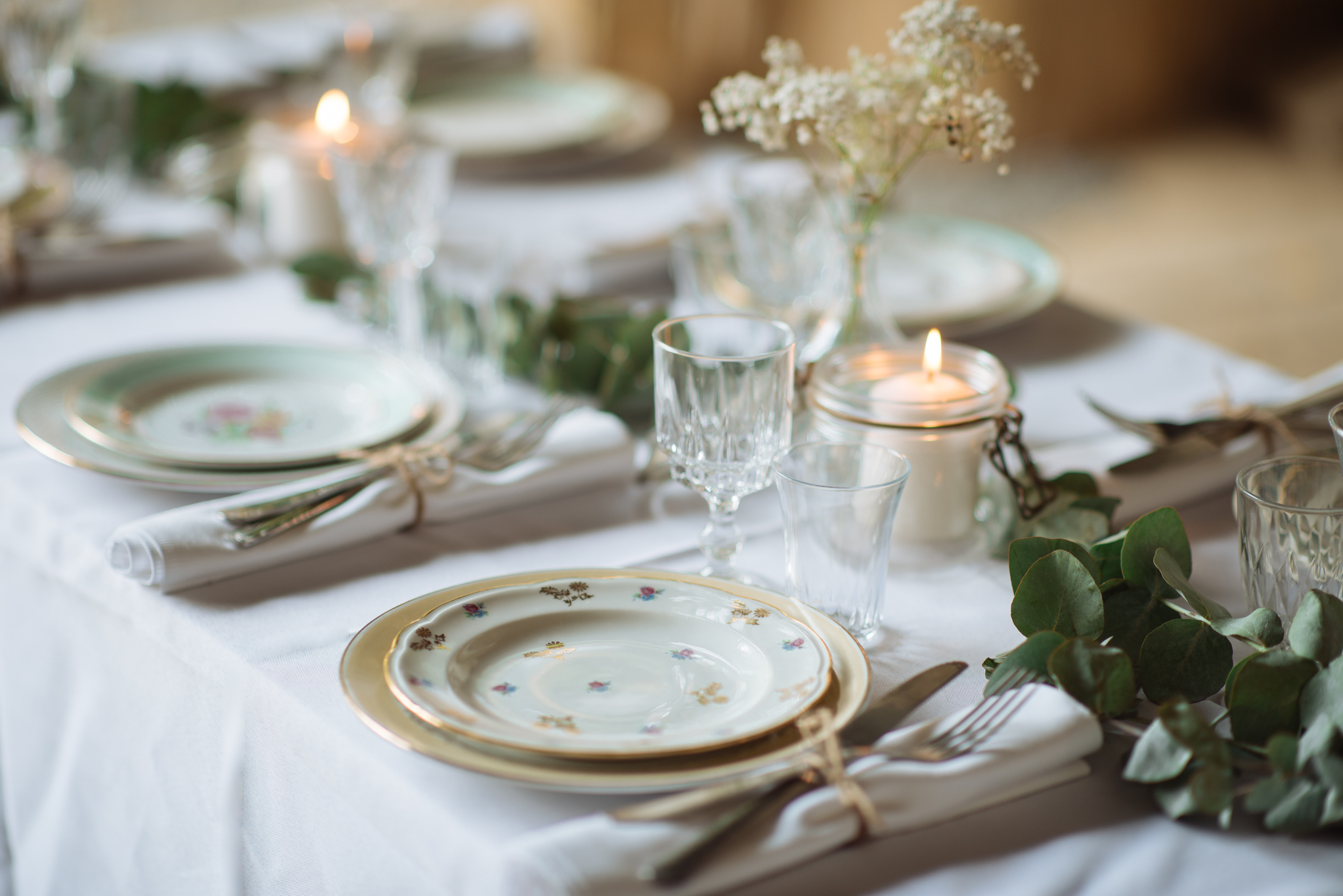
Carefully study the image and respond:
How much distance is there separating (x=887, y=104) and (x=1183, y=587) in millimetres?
441

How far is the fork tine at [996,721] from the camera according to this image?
70 centimetres

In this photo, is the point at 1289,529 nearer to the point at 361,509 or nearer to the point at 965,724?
the point at 965,724

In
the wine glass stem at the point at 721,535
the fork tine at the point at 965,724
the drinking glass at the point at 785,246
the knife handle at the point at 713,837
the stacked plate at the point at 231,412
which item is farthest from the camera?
the drinking glass at the point at 785,246

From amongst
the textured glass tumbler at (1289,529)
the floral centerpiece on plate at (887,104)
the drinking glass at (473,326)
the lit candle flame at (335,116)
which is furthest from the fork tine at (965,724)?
the lit candle flame at (335,116)

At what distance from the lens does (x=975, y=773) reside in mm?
677

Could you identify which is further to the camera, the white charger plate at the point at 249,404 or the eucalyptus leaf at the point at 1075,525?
the white charger plate at the point at 249,404

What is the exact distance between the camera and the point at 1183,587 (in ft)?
2.52

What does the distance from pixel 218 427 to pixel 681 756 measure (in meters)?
0.67

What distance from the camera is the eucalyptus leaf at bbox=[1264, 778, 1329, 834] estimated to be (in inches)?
25.4

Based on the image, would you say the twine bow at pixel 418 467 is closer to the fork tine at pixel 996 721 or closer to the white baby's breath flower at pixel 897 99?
the white baby's breath flower at pixel 897 99

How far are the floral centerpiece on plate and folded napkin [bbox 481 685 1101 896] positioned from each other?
0.45 metres

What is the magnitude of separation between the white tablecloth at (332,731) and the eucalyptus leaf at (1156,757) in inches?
1.0

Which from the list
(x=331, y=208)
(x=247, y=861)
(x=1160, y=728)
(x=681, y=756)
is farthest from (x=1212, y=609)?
(x=331, y=208)

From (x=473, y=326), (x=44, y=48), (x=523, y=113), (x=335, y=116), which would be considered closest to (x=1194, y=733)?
(x=473, y=326)
